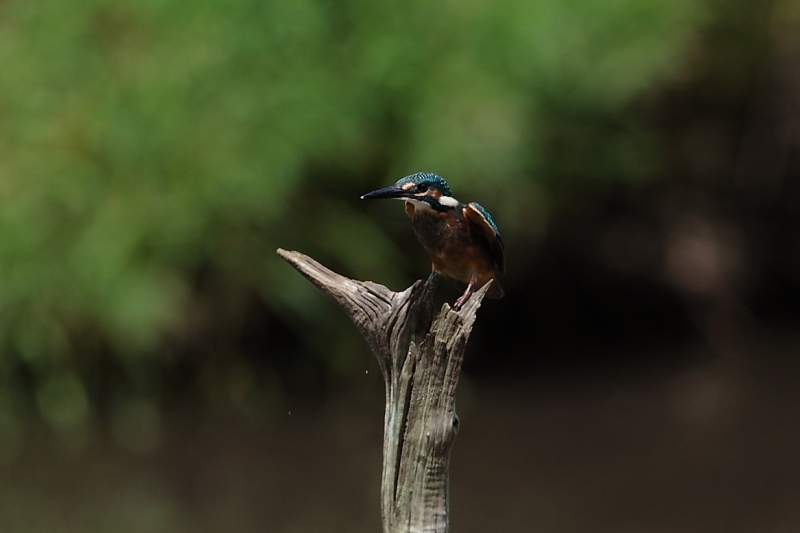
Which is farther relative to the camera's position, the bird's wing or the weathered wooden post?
the bird's wing

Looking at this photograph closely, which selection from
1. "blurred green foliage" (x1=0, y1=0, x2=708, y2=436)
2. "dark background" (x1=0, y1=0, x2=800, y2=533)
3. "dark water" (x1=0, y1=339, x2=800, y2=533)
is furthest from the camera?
"blurred green foliage" (x1=0, y1=0, x2=708, y2=436)

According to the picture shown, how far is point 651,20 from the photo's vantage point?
4.69m

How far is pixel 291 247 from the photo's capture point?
438cm

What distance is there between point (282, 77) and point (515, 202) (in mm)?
1149

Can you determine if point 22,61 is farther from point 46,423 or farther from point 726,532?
point 726,532

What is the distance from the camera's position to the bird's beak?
195 centimetres

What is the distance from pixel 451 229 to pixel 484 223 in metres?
0.07

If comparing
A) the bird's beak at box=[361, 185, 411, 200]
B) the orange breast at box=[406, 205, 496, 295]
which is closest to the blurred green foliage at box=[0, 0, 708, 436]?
the orange breast at box=[406, 205, 496, 295]

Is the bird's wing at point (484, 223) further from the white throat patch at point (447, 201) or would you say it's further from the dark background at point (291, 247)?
the dark background at point (291, 247)

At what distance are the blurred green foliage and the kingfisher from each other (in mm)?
2141

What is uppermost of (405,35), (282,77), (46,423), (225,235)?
(405,35)

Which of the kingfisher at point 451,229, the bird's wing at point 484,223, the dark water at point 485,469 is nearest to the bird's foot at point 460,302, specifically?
the kingfisher at point 451,229

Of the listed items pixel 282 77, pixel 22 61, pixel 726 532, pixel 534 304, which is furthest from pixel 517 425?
pixel 22 61

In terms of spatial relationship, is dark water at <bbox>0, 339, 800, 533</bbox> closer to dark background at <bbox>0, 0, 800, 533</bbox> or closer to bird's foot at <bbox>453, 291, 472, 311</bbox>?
dark background at <bbox>0, 0, 800, 533</bbox>
